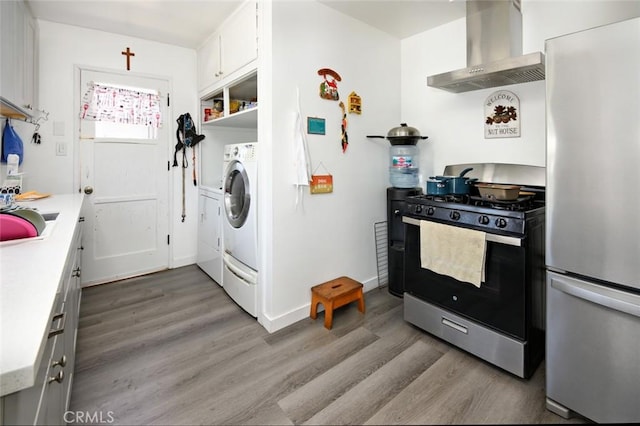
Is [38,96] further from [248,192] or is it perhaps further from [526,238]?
[526,238]

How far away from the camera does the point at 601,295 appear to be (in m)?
1.35

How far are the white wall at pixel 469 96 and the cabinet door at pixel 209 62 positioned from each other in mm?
1870

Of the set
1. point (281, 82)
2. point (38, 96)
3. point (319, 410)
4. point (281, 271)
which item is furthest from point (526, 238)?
point (38, 96)

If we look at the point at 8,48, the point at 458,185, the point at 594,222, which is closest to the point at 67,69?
the point at 8,48

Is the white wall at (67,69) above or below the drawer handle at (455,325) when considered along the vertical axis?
above

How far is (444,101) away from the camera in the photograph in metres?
2.89

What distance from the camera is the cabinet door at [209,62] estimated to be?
308 cm

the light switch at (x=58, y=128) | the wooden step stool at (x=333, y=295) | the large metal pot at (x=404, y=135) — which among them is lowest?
the wooden step stool at (x=333, y=295)

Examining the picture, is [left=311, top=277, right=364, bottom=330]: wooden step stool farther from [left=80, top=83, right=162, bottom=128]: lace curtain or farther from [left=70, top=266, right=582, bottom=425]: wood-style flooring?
[left=80, top=83, right=162, bottom=128]: lace curtain

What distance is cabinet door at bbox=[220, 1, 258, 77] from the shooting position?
7.93ft

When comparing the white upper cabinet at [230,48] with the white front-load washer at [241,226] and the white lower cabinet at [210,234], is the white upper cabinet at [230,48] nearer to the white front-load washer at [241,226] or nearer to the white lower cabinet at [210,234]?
the white front-load washer at [241,226]

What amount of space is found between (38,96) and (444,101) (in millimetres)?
3719

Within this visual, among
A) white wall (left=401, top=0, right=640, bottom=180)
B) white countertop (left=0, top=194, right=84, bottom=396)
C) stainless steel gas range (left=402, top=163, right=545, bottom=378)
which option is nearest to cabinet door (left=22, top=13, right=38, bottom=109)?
white countertop (left=0, top=194, right=84, bottom=396)

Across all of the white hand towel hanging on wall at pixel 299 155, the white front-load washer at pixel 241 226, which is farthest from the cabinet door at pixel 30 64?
the white hand towel hanging on wall at pixel 299 155
